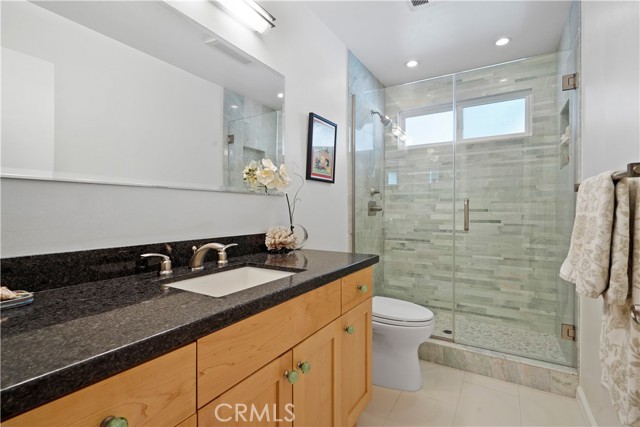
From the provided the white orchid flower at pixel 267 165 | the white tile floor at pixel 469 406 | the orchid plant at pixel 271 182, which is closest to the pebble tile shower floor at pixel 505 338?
the white tile floor at pixel 469 406

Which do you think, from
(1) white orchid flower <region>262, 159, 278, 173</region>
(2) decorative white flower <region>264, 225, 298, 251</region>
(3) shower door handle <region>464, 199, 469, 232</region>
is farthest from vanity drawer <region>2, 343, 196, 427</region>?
(3) shower door handle <region>464, 199, 469, 232</region>

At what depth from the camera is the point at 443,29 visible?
2.15 metres

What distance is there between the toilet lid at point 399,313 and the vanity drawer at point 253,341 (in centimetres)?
91

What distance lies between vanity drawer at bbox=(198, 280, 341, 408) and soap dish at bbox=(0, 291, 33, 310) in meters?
0.46

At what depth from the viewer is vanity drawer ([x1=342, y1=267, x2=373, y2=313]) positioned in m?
1.27

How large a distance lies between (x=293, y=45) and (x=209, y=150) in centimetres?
95

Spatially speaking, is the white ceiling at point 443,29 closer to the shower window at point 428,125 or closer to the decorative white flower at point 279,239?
the shower window at point 428,125

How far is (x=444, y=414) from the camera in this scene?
166 centimetres

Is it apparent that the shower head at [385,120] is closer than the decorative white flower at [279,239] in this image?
No

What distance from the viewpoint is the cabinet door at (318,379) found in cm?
97

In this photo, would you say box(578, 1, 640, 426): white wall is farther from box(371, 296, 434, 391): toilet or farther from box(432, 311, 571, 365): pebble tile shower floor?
box(371, 296, 434, 391): toilet

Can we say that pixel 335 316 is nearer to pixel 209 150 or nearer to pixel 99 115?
pixel 209 150

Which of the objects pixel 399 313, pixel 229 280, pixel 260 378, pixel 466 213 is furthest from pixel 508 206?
pixel 260 378

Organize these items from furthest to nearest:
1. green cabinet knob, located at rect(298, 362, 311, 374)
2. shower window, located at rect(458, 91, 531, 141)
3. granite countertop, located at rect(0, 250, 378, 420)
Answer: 1. shower window, located at rect(458, 91, 531, 141)
2. green cabinet knob, located at rect(298, 362, 311, 374)
3. granite countertop, located at rect(0, 250, 378, 420)
